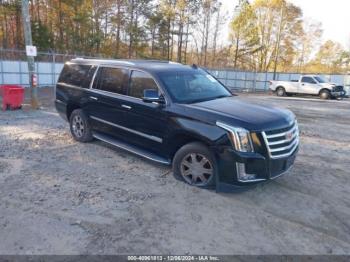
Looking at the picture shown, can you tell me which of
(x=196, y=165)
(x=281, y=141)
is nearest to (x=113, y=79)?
(x=196, y=165)

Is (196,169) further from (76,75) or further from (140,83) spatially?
(76,75)

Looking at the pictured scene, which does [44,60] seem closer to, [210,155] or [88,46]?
[88,46]

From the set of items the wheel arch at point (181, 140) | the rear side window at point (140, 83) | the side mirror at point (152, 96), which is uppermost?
the rear side window at point (140, 83)

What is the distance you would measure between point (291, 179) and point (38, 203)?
3887mm

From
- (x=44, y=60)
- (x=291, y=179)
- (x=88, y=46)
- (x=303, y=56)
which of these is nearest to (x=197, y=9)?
(x=88, y=46)

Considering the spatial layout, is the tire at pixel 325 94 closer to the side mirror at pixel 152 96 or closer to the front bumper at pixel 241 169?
the front bumper at pixel 241 169

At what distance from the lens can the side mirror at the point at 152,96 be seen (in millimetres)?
4680

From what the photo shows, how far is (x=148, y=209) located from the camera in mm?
3922

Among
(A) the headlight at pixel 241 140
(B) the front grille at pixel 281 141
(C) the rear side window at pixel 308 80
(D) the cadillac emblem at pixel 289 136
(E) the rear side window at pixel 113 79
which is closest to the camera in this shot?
(A) the headlight at pixel 241 140

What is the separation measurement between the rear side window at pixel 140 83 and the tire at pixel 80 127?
160cm

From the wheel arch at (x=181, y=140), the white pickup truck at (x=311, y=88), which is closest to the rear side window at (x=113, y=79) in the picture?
the wheel arch at (x=181, y=140)

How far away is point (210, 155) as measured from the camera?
4.25 meters

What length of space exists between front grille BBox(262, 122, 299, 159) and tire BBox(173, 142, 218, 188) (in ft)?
2.54

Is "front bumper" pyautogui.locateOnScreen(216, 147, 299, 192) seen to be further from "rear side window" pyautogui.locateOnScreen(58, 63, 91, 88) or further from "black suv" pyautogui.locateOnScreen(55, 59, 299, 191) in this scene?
"rear side window" pyautogui.locateOnScreen(58, 63, 91, 88)
